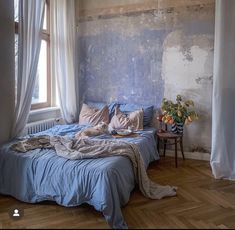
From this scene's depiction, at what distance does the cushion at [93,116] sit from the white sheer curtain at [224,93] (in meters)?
1.67

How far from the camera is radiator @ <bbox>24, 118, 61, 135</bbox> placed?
13.7 ft

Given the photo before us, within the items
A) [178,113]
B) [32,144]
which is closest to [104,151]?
[32,144]

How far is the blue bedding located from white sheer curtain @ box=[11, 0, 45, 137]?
591mm

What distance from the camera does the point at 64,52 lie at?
483 cm

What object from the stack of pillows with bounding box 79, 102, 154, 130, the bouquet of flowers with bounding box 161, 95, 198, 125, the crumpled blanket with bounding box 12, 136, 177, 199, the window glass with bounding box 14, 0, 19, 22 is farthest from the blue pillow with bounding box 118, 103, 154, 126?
the window glass with bounding box 14, 0, 19, 22

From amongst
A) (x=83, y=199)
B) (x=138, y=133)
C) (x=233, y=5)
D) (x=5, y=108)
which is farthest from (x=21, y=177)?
(x=233, y=5)

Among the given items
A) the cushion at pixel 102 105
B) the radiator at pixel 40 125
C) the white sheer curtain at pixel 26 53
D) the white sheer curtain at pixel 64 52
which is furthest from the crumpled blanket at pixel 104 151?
the white sheer curtain at pixel 64 52

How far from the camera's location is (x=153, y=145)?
4.16 m

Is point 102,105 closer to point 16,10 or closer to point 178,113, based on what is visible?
point 178,113

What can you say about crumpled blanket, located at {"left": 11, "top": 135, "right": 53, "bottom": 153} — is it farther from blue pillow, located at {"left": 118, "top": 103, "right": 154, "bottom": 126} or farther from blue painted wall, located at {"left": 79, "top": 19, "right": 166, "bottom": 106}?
blue painted wall, located at {"left": 79, "top": 19, "right": 166, "bottom": 106}

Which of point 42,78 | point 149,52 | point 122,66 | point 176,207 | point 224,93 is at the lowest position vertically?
point 176,207

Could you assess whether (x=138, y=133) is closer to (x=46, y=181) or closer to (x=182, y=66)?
(x=182, y=66)

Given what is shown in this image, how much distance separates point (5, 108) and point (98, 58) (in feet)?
6.40

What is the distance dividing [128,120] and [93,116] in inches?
23.8
